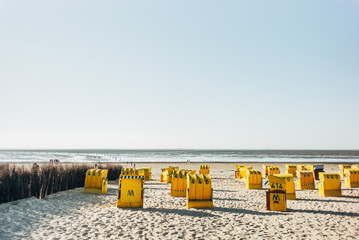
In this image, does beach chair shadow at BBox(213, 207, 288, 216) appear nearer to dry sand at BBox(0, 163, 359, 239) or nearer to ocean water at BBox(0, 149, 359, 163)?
dry sand at BBox(0, 163, 359, 239)

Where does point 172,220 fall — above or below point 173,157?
above

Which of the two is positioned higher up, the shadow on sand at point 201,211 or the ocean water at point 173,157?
the shadow on sand at point 201,211

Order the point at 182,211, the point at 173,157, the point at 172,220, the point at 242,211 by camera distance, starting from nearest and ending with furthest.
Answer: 1. the point at 172,220
2. the point at 182,211
3. the point at 242,211
4. the point at 173,157

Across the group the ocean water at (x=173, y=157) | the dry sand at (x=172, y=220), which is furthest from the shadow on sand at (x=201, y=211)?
the ocean water at (x=173, y=157)

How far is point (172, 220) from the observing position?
8602 mm

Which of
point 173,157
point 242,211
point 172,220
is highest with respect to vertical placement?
point 172,220

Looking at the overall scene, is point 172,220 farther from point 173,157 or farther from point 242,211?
point 173,157

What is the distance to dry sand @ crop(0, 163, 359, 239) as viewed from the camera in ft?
23.5

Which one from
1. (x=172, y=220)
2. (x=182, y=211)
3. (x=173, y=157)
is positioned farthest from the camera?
(x=173, y=157)

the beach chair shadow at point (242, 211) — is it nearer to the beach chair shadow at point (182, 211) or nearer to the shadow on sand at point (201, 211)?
the shadow on sand at point (201, 211)

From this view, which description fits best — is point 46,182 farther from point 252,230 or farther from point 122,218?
point 252,230

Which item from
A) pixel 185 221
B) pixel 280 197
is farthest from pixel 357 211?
pixel 185 221

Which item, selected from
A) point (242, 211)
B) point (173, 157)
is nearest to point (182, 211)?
point (242, 211)

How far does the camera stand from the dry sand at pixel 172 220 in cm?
716
